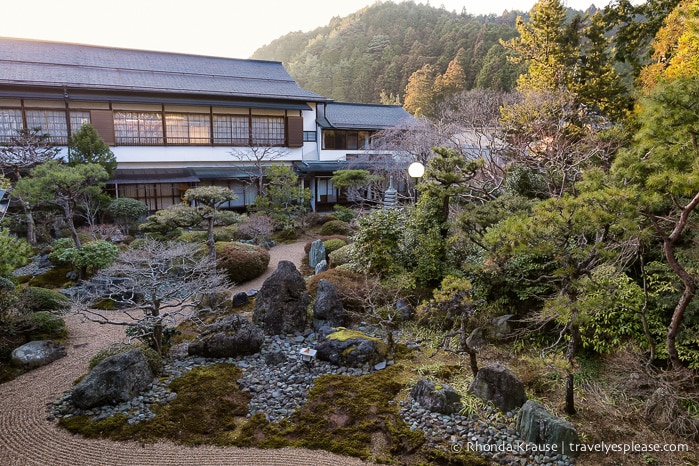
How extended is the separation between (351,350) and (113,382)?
3.42 metres

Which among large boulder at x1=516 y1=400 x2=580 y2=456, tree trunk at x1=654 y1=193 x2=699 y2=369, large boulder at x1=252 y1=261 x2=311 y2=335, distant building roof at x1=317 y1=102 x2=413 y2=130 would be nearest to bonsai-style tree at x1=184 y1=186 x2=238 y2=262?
large boulder at x1=252 y1=261 x2=311 y2=335

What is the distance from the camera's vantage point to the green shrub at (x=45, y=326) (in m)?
8.03

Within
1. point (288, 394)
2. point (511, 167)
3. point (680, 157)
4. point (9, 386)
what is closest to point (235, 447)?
point (288, 394)

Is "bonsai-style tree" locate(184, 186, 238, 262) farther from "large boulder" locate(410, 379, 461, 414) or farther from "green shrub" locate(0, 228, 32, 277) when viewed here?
"large boulder" locate(410, 379, 461, 414)

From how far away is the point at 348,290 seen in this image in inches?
361

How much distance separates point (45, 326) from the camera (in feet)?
26.7

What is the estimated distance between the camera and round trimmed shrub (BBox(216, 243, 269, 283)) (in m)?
11.7

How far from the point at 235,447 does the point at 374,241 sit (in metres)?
5.41

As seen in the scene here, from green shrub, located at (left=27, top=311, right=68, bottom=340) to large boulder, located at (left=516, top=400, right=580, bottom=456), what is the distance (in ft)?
26.1

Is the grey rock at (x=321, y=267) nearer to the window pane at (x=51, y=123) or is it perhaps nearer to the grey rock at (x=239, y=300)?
the grey rock at (x=239, y=300)

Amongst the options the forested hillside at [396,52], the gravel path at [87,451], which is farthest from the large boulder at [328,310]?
the forested hillside at [396,52]

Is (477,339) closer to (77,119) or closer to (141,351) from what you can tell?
(141,351)

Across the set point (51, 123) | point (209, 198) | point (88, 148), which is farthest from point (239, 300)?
point (51, 123)

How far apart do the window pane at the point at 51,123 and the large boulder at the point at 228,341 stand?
47.7 feet
